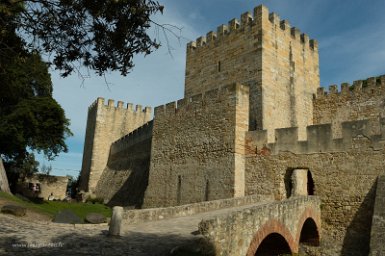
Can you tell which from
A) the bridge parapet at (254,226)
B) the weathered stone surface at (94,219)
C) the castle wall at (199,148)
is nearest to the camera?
the bridge parapet at (254,226)

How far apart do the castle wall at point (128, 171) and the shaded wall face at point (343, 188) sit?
412 inches

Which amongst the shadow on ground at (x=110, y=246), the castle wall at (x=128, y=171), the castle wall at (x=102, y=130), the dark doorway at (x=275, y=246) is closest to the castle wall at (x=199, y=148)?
the dark doorway at (x=275, y=246)

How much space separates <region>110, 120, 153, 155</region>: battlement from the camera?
2527cm

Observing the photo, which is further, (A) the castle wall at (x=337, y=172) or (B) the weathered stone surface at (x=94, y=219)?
(A) the castle wall at (x=337, y=172)

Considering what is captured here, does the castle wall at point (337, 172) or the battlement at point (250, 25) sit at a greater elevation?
the battlement at point (250, 25)

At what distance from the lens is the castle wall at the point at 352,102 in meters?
18.2

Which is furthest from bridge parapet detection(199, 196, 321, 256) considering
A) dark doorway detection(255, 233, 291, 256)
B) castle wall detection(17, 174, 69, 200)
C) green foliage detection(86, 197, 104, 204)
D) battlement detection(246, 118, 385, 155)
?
castle wall detection(17, 174, 69, 200)

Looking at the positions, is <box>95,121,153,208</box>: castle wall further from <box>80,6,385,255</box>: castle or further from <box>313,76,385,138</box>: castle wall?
<box>313,76,385,138</box>: castle wall

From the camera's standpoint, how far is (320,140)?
13.2 m

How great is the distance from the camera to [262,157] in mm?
14375

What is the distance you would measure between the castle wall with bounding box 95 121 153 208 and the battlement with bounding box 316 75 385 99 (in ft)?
36.5

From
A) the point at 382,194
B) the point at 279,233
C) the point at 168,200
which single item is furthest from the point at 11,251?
the point at 168,200

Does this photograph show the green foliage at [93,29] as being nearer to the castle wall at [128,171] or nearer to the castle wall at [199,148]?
the castle wall at [199,148]

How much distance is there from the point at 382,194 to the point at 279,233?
149 inches
